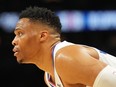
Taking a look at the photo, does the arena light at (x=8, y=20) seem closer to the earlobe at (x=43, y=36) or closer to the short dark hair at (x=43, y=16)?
the short dark hair at (x=43, y=16)

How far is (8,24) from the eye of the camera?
6.23 metres

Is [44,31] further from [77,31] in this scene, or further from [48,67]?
[77,31]

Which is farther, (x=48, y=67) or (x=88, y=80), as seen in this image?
(x=48, y=67)

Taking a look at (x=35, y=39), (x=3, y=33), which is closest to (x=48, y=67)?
(x=35, y=39)

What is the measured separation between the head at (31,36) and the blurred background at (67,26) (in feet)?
11.1

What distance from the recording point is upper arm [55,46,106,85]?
2.37 m

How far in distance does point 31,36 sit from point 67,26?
351 centimetres

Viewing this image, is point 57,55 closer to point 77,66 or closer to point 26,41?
point 77,66

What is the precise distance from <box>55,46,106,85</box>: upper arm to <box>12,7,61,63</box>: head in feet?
1.07

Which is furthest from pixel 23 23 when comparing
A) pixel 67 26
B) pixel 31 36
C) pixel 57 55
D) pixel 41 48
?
pixel 67 26

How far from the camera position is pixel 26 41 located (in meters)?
2.78

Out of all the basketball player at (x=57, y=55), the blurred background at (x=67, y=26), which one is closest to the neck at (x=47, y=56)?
the basketball player at (x=57, y=55)

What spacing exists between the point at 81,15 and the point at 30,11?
347cm

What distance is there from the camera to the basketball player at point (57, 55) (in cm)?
238
